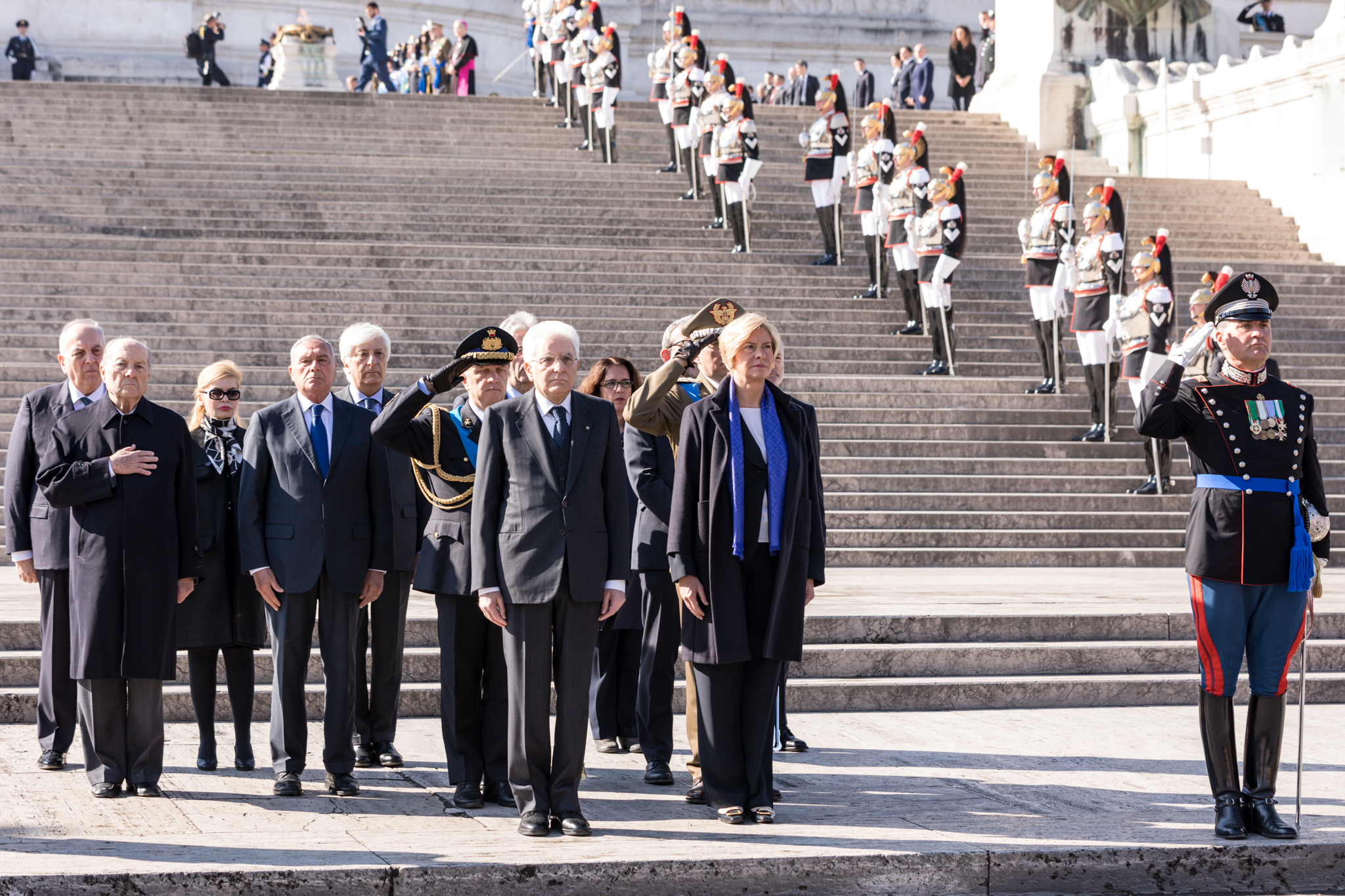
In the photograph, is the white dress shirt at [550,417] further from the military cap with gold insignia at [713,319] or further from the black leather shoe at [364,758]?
the black leather shoe at [364,758]

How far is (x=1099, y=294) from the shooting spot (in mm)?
12766

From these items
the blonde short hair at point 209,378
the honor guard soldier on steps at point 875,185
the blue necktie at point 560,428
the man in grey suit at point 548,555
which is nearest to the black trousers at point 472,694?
the man in grey suit at point 548,555

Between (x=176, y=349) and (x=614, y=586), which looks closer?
(x=614, y=586)

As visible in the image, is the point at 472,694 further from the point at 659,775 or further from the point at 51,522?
the point at 51,522

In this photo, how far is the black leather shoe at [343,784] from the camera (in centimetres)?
568

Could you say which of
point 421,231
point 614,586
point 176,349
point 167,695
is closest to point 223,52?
point 421,231

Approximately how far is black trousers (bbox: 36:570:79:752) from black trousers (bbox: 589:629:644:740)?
199 cm

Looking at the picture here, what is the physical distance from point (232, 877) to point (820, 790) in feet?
7.32

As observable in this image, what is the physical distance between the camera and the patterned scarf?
6258 mm

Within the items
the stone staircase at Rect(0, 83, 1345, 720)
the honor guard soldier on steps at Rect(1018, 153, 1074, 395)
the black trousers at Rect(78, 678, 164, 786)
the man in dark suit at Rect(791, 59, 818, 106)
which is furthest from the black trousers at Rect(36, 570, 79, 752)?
the man in dark suit at Rect(791, 59, 818, 106)

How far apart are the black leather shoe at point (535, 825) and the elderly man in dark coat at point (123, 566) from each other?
1363mm

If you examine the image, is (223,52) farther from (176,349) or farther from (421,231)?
(176,349)

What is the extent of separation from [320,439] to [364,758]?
1.27 m

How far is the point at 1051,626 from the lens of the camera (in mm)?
8344
